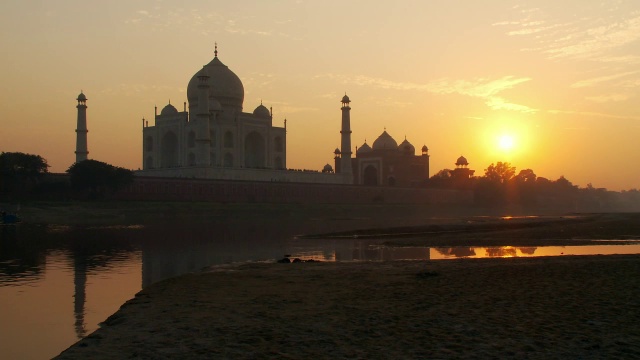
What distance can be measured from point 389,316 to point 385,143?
6784 centimetres

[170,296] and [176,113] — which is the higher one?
[176,113]

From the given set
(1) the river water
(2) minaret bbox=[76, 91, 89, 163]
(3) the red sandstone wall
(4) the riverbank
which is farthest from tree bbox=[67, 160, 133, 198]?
(4) the riverbank

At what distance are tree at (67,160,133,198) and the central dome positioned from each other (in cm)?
1688

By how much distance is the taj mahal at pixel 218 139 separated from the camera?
51.0m

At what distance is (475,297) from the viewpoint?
27.0 ft

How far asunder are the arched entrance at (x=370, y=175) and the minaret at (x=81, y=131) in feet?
109

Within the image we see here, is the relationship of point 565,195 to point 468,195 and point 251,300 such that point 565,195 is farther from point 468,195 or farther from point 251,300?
point 251,300

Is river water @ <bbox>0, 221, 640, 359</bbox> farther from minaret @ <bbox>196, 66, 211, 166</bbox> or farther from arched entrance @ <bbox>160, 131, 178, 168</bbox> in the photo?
arched entrance @ <bbox>160, 131, 178, 168</bbox>

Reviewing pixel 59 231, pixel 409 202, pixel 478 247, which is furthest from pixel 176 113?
pixel 478 247

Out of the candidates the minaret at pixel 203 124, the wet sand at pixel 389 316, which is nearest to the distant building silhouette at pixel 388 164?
the minaret at pixel 203 124

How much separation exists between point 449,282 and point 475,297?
1392 mm

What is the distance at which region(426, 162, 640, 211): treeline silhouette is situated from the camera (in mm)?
69812

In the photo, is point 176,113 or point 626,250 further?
point 176,113

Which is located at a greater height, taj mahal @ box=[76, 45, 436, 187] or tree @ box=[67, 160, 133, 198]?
taj mahal @ box=[76, 45, 436, 187]
